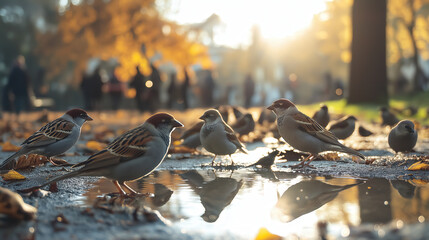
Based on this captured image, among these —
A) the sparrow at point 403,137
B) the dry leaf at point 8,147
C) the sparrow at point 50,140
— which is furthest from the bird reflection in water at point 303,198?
the dry leaf at point 8,147

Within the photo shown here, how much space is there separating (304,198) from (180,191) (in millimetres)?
1421

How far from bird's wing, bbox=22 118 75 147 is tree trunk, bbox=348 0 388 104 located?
57.5 ft

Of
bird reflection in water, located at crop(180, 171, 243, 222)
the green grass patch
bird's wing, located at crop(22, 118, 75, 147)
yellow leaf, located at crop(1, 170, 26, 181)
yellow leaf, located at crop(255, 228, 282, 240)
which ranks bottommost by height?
the green grass patch

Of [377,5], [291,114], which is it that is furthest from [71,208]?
[377,5]

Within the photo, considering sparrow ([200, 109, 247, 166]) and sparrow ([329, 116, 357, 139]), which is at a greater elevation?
sparrow ([200, 109, 247, 166])

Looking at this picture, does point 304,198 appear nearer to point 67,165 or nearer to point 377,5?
point 67,165

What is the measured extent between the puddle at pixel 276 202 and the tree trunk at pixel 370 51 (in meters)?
17.1

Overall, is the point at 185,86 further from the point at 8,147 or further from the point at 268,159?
the point at 268,159

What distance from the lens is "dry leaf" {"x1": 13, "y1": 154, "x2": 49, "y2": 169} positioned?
7783 mm

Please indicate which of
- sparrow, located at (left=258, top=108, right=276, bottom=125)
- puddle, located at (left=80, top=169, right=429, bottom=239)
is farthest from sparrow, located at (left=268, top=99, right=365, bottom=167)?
sparrow, located at (left=258, top=108, right=276, bottom=125)

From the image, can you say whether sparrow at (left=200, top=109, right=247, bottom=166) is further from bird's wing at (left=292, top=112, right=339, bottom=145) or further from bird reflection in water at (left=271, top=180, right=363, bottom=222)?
bird reflection in water at (left=271, top=180, right=363, bottom=222)

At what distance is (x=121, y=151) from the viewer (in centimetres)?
562

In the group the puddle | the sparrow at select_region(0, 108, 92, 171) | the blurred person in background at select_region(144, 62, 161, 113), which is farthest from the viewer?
the blurred person in background at select_region(144, 62, 161, 113)

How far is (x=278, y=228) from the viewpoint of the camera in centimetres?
434
